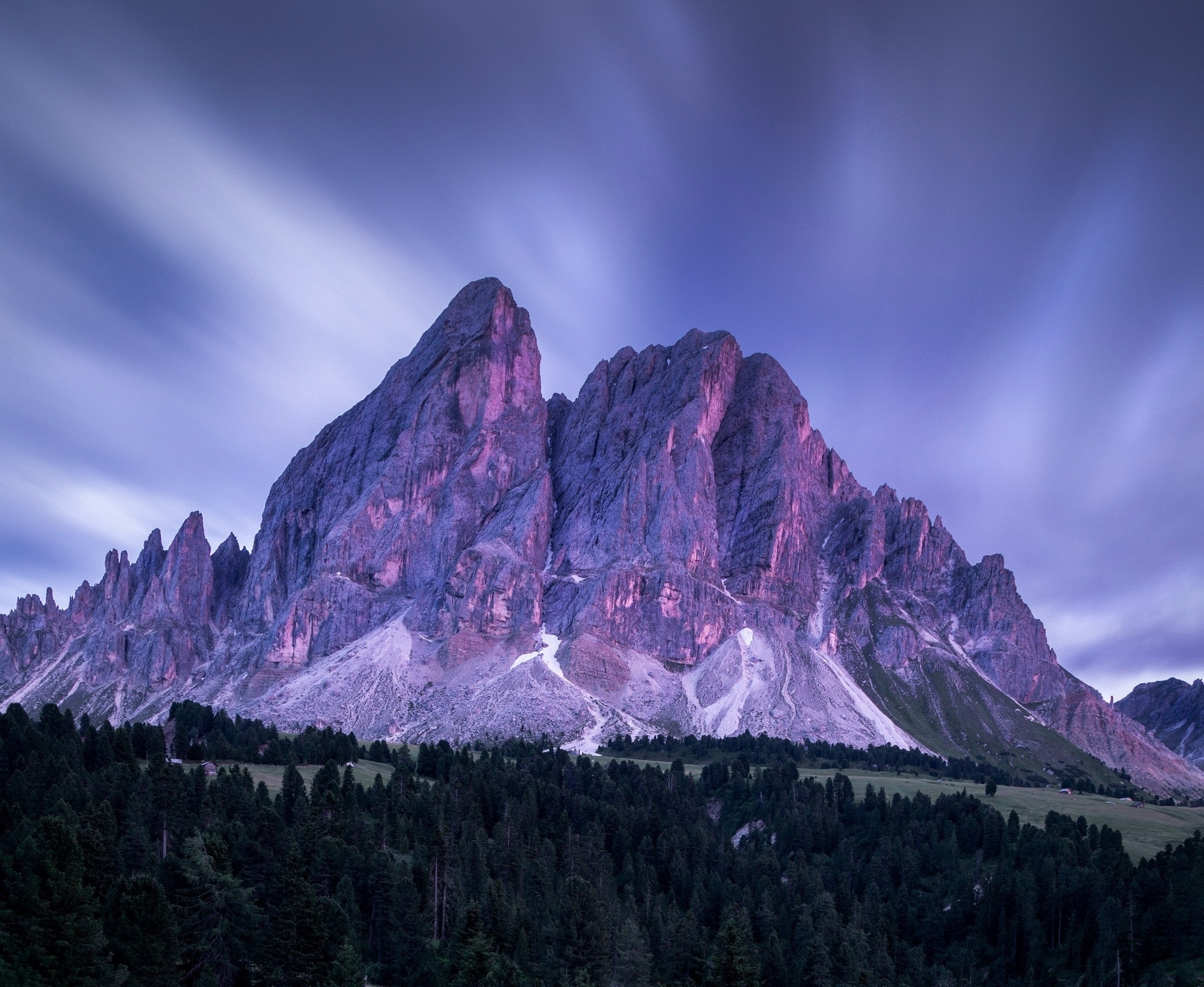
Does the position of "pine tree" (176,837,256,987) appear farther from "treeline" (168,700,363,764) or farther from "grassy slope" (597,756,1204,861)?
"grassy slope" (597,756,1204,861)

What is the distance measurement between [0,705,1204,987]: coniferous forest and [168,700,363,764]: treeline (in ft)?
53.4

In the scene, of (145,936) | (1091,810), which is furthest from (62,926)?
(1091,810)

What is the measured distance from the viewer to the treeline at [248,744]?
14188 cm

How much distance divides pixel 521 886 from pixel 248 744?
76.4 m

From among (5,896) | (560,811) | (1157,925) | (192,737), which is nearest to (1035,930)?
(1157,925)

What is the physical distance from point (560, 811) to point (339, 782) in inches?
1231

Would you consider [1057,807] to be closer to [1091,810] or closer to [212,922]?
[1091,810]

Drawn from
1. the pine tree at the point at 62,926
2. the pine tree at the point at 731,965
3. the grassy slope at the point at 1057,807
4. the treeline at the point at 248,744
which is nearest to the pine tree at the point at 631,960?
the pine tree at the point at 731,965

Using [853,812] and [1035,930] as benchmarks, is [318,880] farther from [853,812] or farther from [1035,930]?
[853,812]

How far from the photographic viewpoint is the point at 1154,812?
521 ft

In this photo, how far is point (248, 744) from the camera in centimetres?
15825

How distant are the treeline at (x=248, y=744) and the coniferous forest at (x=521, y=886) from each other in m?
16.3

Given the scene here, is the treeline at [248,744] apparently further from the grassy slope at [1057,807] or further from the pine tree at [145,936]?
the pine tree at [145,936]

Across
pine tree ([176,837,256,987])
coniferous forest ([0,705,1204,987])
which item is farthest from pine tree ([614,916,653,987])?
pine tree ([176,837,256,987])
